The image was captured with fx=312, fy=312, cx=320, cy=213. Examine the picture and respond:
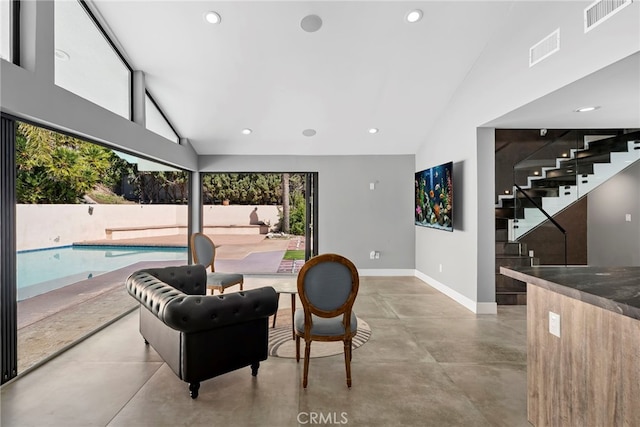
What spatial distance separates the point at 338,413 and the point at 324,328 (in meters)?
0.56

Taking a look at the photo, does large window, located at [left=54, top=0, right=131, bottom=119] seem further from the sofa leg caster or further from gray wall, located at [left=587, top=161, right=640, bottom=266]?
gray wall, located at [left=587, top=161, right=640, bottom=266]

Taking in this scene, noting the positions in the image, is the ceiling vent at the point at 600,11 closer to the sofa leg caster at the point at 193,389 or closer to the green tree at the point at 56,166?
the sofa leg caster at the point at 193,389

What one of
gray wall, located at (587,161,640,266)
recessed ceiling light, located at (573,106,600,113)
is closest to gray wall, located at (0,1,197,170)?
recessed ceiling light, located at (573,106,600,113)

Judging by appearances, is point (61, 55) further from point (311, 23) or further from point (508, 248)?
point (508, 248)

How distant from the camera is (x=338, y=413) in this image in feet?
6.84

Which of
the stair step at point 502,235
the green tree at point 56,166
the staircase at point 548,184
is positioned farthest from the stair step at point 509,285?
the green tree at point 56,166

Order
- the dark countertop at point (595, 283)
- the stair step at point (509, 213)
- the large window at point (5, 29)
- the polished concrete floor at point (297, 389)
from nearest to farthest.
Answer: the dark countertop at point (595, 283), the polished concrete floor at point (297, 389), the large window at point (5, 29), the stair step at point (509, 213)

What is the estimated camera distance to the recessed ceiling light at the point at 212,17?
10.9 ft

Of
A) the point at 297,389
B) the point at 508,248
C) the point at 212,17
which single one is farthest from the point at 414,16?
the point at 297,389

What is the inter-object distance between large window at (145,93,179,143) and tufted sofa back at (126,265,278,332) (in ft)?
9.27

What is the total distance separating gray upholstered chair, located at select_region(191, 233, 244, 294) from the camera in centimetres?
404

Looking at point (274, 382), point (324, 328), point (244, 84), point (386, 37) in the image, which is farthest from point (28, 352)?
point (386, 37)

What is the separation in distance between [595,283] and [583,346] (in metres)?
0.33

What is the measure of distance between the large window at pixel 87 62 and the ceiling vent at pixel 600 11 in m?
4.39
